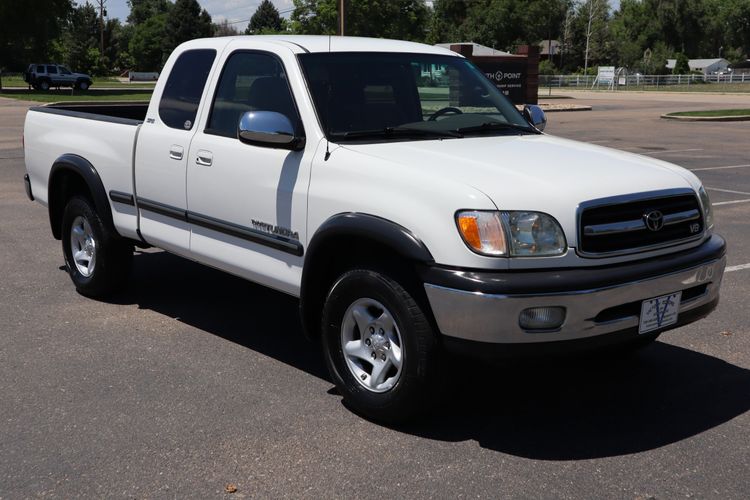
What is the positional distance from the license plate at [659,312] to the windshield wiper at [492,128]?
4.96 ft

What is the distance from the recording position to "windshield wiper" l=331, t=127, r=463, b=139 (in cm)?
489

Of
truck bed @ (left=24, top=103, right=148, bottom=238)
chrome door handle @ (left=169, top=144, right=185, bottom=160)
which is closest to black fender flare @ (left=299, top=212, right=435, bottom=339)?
chrome door handle @ (left=169, top=144, right=185, bottom=160)

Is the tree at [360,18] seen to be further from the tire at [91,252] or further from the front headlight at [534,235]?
the front headlight at [534,235]

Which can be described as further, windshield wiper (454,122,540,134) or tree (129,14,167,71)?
tree (129,14,167,71)

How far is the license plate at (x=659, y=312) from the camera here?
4.29m

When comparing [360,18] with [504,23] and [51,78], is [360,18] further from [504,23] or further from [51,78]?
[51,78]

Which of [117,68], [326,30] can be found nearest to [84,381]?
[326,30]

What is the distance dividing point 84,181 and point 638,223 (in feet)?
14.2

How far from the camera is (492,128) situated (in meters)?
5.38

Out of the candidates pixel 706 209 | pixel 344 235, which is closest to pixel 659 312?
pixel 706 209

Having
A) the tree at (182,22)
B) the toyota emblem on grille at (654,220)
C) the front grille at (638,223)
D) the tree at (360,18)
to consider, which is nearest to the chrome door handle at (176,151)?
the front grille at (638,223)

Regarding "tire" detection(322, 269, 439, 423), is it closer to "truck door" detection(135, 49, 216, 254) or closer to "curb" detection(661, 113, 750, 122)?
"truck door" detection(135, 49, 216, 254)

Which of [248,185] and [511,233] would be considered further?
[248,185]

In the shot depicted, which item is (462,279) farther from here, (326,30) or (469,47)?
(326,30)
